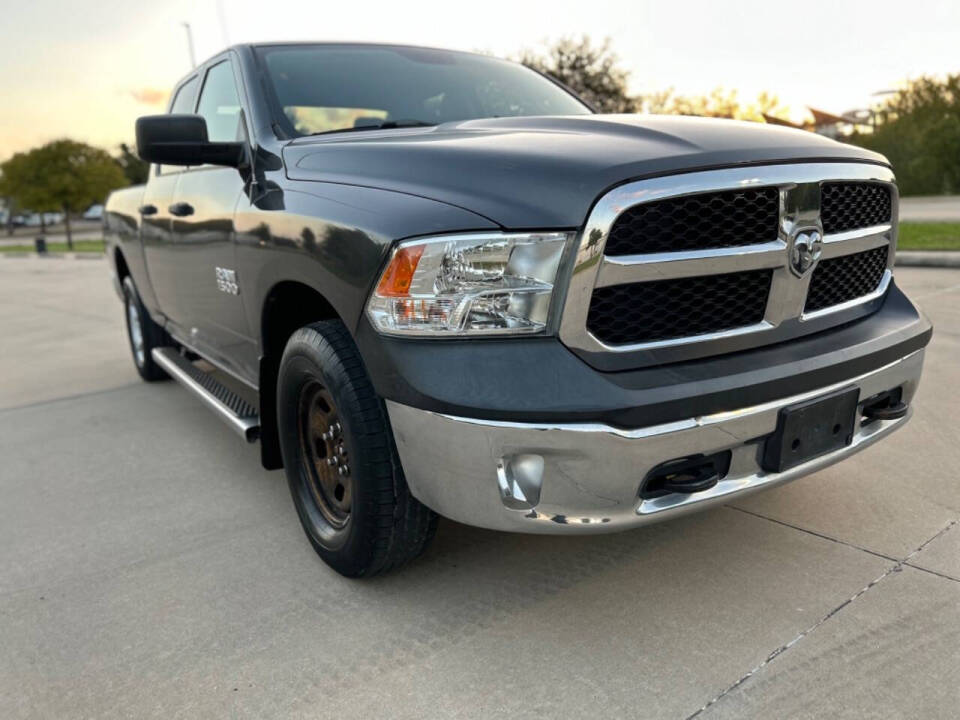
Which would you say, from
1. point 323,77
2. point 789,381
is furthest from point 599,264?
point 323,77

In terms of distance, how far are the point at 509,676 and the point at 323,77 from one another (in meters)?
2.33

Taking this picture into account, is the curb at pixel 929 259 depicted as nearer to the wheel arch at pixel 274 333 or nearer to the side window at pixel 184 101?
the side window at pixel 184 101

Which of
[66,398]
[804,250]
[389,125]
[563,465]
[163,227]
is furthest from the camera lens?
[66,398]

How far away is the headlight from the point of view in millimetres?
1874

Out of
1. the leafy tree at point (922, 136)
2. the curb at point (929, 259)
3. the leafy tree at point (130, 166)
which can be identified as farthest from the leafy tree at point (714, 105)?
the leafy tree at point (130, 166)

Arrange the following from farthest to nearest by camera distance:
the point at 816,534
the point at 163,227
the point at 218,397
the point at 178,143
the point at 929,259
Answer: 1. the point at 929,259
2. the point at 163,227
3. the point at 218,397
4. the point at 178,143
5. the point at 816,534

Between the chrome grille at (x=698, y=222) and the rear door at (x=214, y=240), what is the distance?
1572 millimetres

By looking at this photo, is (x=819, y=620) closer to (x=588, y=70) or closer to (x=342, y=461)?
(x=342, y=461)

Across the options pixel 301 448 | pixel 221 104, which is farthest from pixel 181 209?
pixel 301 448

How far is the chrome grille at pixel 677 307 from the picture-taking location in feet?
6.28

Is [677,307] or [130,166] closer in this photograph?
[677,307]

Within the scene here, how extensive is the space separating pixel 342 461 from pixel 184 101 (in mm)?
2786

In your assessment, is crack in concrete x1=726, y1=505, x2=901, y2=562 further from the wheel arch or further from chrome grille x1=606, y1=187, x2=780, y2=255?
the wheel arch

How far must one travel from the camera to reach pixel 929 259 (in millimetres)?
8289
